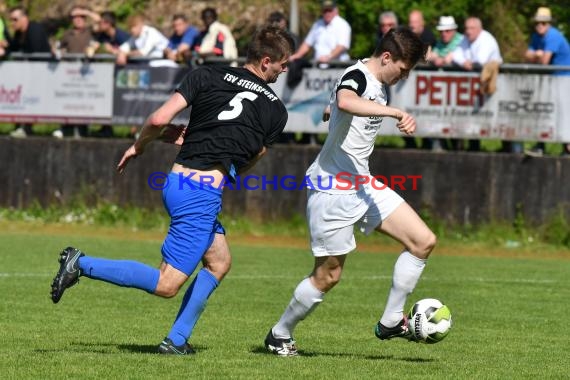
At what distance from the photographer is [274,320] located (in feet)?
34.4

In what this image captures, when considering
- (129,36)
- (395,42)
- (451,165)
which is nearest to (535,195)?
(451,165)

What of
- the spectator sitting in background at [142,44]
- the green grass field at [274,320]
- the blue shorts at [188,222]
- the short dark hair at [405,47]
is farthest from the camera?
the spectator sitting in background at [142,44]

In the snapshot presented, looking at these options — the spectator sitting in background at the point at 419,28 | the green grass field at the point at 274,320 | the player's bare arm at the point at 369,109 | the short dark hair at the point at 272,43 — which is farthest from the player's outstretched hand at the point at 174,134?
the spectator sitting in background at the point at 419,28

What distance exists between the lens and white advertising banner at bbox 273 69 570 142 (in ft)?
57.8

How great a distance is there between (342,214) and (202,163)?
1.00 meters

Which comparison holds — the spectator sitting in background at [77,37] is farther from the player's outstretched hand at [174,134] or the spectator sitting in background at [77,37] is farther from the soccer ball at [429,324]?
the soccer ball at [429,324]

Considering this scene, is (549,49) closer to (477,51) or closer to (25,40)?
(477,51)

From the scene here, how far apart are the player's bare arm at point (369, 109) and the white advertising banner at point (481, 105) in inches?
398

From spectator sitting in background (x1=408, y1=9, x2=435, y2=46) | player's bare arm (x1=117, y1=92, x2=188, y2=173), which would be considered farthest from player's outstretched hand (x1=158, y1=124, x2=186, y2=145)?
spectator sitting in background (x1=408, y1=9, x2=435, y2=46)

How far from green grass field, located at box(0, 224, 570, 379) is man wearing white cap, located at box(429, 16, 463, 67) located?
3.06 m

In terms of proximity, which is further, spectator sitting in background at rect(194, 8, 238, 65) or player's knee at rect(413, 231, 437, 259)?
spectator sitting in background at rect(194, 8, 238, 65)

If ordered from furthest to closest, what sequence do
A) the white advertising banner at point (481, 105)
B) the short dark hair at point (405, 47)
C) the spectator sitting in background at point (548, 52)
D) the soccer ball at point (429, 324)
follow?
the spectator sitting in background at point (548, 52), the white advertising banner at point (481, 105), the soccer ball at point (429, 324), the short dark hair at point (405, 47)

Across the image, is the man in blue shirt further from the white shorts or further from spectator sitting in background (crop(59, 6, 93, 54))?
the white shorts

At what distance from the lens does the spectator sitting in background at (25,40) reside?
2088 centimetres
